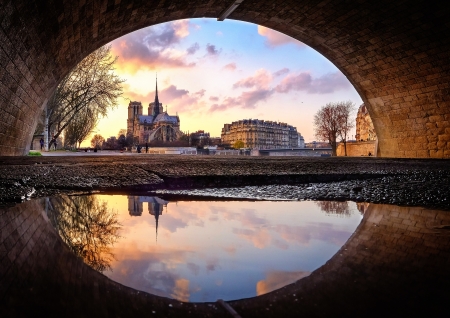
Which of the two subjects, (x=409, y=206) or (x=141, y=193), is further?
(x=141, y=193)

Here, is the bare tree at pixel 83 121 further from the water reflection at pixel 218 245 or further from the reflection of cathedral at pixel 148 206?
the water reflection at pixel 218 245

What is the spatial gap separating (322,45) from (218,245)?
617 inches

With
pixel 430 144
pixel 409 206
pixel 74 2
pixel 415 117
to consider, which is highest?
pixel 74 2

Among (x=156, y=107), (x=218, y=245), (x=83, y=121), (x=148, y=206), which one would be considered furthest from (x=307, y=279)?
(x=156, y=107)

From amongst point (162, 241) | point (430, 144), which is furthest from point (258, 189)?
point (430, 144)

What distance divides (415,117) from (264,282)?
52.2 ft

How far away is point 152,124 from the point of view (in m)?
136

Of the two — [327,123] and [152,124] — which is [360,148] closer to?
[327,123]

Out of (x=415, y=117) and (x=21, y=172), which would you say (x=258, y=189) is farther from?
(x=415, y=117)

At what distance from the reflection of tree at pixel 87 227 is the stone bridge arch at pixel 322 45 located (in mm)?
4321

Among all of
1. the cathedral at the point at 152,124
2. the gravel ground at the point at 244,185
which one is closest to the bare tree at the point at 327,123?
the gravel ground at the point at 244,185

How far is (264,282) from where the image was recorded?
3.97 feet

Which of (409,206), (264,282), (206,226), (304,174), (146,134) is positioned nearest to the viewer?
(264,282)

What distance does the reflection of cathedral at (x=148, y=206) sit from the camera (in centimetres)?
257
